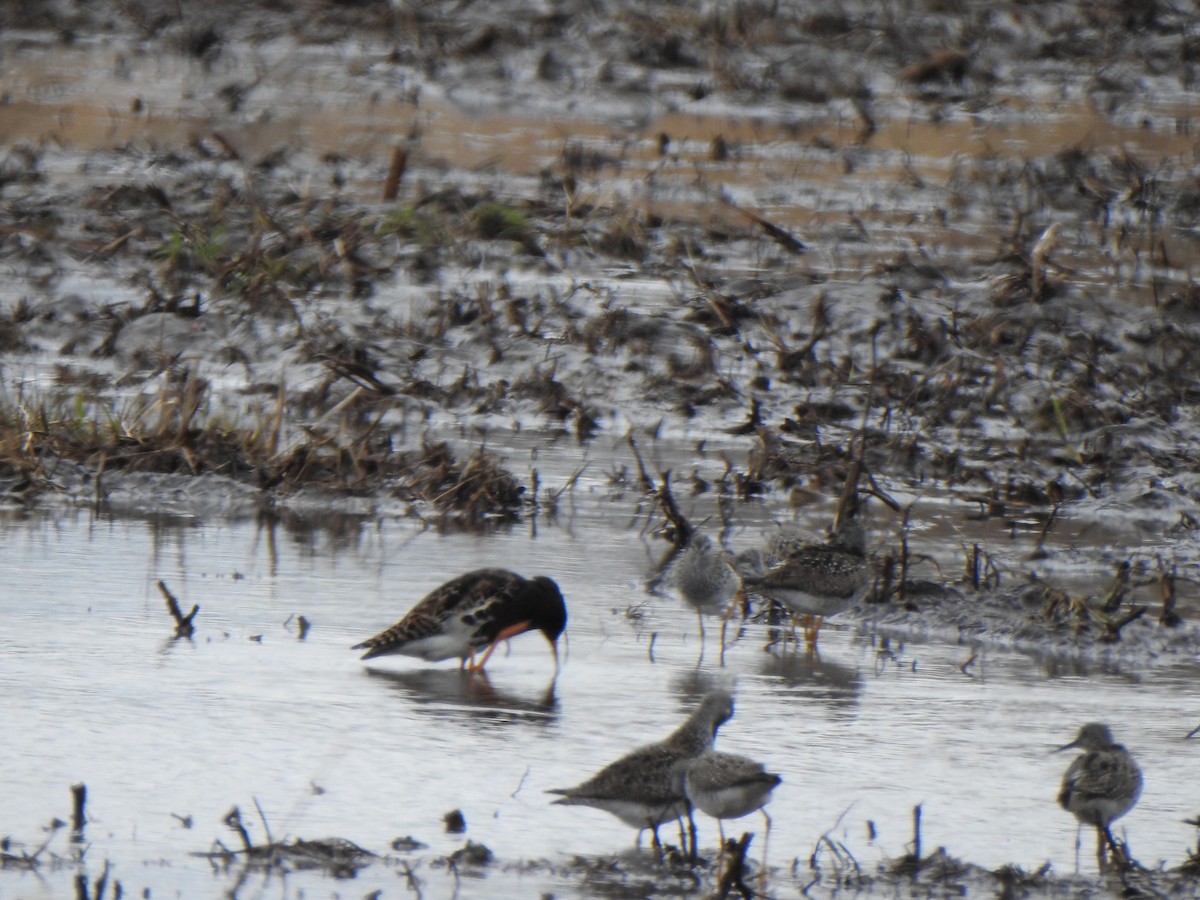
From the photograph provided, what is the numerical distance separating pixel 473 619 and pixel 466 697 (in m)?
0.39

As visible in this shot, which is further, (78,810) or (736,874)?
(78,810)

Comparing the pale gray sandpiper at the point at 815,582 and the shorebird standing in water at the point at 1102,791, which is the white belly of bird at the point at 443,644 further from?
the shorebird standing in water at the point at 1102,791

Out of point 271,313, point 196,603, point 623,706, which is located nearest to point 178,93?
point 271,313

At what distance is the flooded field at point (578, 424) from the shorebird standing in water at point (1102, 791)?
0.49 feet

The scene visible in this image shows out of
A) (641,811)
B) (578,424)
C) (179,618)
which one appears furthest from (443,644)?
(578,424)

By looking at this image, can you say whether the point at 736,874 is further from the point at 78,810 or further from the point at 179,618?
the point at 179,618

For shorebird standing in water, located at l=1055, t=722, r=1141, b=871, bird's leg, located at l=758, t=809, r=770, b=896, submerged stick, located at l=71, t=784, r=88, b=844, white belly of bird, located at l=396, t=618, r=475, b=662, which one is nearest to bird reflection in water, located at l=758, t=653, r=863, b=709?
white belly of bird, located at l=396, t=618, r=475, b=662

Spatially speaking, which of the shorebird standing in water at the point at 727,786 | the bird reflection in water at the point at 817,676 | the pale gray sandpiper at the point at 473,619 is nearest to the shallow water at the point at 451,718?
the bird reflection in water at the point at 817,676

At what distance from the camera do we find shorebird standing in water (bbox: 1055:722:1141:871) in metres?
5.66

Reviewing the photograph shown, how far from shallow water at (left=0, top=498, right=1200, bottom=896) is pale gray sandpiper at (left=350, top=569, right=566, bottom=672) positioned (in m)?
0.12

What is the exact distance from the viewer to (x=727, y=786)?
5477 millimetres

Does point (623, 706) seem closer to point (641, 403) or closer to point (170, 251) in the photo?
point (641, 403)

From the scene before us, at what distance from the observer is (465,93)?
70.1 ft

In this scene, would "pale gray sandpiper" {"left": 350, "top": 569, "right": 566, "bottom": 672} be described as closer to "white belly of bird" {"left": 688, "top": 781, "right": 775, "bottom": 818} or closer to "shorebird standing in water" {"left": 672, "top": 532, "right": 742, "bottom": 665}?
"shorebird standing in water" {"left": 672, "top": 532, "right": 742, "bottom": 665}
